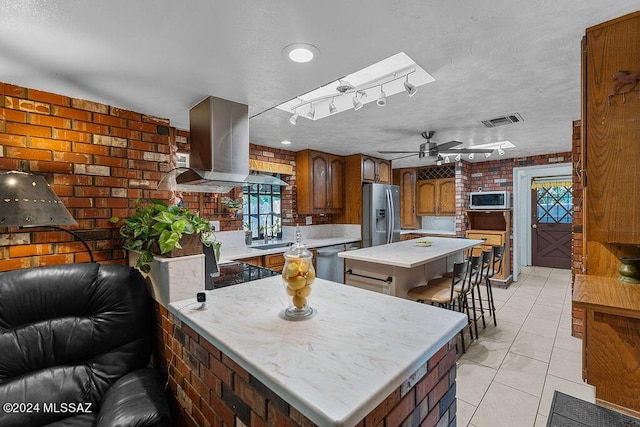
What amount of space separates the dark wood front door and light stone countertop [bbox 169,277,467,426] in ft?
22.1

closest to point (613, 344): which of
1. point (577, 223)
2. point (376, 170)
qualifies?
point (577, 223)

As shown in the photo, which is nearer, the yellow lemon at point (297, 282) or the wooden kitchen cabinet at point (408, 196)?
the yellow lemon at point (297, 282)

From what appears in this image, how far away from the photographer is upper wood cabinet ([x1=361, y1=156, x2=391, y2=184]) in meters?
4.93

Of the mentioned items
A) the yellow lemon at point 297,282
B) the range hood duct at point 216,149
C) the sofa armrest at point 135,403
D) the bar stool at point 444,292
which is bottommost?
the sofa armrest at point 135,403

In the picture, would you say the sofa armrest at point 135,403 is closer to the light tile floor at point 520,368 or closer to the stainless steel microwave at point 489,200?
the light tile floor at point 520,368

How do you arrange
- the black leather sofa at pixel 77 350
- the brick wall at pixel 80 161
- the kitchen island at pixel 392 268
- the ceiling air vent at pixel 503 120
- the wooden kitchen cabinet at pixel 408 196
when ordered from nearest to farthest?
the black leather sofa at pixel 77 350 → the brick wall at pixel 80 161 → the kitchen island at pixel 392 268 → the ceiling air vent at pixel 503 120 → the wooden kitchen cabinet at pixel 408 196

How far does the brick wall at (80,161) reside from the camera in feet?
5.88

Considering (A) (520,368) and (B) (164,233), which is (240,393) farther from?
(A) (520,368)

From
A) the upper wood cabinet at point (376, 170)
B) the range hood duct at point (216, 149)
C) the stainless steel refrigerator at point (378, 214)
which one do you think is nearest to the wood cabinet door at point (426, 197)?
the upper wood cabinet at point (376, 170)

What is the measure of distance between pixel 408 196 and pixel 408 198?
47mm

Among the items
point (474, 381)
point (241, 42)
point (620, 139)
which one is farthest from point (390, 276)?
point (241, 42)

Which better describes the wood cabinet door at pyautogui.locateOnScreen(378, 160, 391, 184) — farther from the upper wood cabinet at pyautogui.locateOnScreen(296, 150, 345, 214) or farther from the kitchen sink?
the kitchen sink

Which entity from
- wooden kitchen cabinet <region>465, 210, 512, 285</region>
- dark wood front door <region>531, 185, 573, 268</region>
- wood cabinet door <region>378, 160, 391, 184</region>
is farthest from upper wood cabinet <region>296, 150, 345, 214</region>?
dark wood front door <region>531, 185, 573, 268</region>

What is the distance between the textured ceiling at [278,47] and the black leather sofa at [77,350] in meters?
1.20
